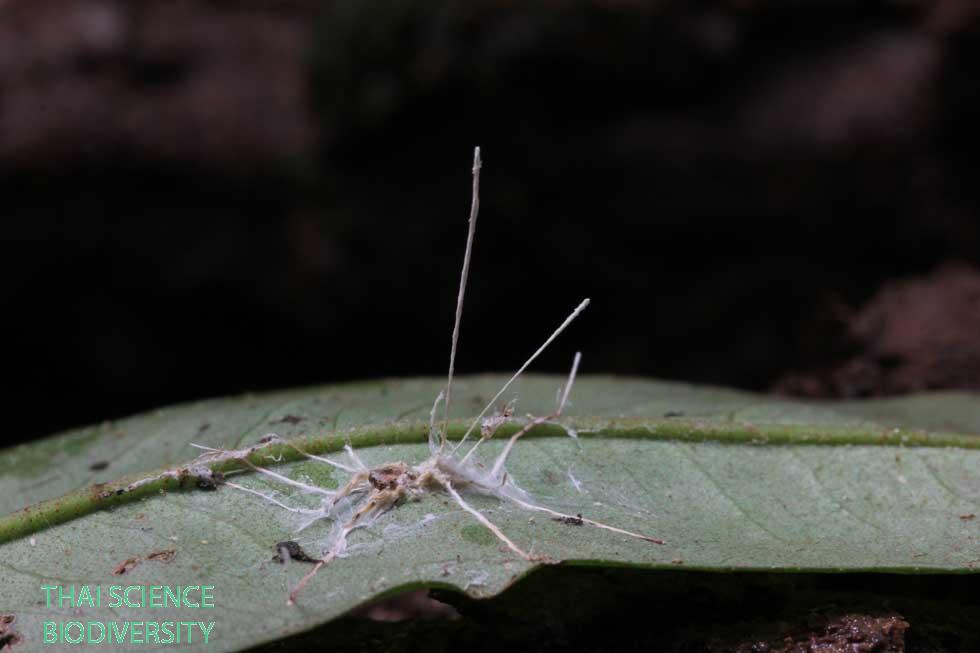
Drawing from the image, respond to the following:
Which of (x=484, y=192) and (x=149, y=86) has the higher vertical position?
(x=149, y=86)

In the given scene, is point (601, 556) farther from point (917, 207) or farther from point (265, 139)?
point (265, 139)

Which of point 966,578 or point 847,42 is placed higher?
point 847,42

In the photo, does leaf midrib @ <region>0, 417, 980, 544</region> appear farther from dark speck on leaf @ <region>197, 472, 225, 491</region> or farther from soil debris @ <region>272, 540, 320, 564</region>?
soil debris @ <region>272, 540, 320, 564</region>

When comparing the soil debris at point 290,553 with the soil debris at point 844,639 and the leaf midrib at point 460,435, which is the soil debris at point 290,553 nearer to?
the leaf midrib at point 460,435

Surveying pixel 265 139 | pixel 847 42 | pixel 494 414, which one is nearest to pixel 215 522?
pixel 494 414

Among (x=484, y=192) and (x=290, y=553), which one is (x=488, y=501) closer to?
(x=290, y=553)

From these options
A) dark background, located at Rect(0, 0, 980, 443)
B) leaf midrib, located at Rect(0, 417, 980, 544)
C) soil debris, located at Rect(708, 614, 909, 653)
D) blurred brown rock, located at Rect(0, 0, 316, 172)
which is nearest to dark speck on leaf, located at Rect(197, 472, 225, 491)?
leaf midrib, located at Rect(0, 417, 980, 544)

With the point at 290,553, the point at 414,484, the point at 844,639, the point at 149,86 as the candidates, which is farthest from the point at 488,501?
the point at 149,86
